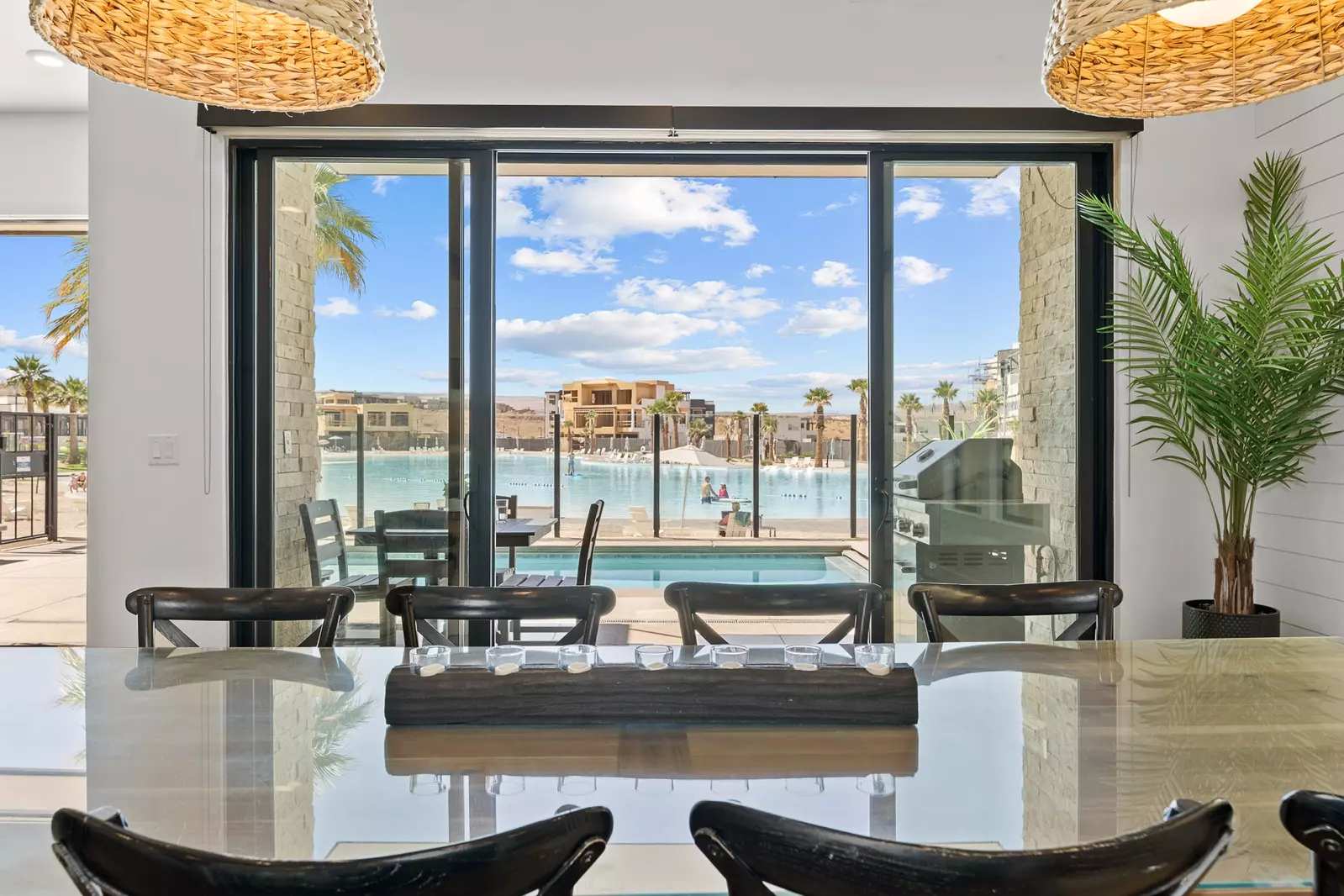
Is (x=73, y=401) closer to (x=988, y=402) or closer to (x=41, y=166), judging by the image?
(x=41, y=166)

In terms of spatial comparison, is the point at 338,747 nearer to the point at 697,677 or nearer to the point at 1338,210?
the point at 697,677

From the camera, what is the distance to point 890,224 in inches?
135

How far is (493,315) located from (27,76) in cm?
277

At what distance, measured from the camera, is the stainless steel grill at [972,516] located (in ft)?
11.5

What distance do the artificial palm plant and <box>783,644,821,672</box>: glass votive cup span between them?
2.00 m

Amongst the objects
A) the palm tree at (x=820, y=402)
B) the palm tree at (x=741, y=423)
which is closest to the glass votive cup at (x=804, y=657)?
the palm tree at (x=820, y=402)

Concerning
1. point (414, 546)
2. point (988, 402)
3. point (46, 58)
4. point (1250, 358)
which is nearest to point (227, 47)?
point (414, 546)

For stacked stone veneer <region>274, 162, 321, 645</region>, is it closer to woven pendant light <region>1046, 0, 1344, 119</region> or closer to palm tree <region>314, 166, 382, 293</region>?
palm tree <region>314, 166, 382, 293</region>

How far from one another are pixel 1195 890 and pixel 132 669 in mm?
1822

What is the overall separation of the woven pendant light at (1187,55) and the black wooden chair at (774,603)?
3.88 feet

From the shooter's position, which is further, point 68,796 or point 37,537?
point 37,537

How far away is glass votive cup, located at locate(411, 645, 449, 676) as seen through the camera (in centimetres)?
141

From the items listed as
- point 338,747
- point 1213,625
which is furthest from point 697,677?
point 1213,625

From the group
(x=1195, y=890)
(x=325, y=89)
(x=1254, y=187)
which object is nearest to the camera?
(x=1195, y=890)
